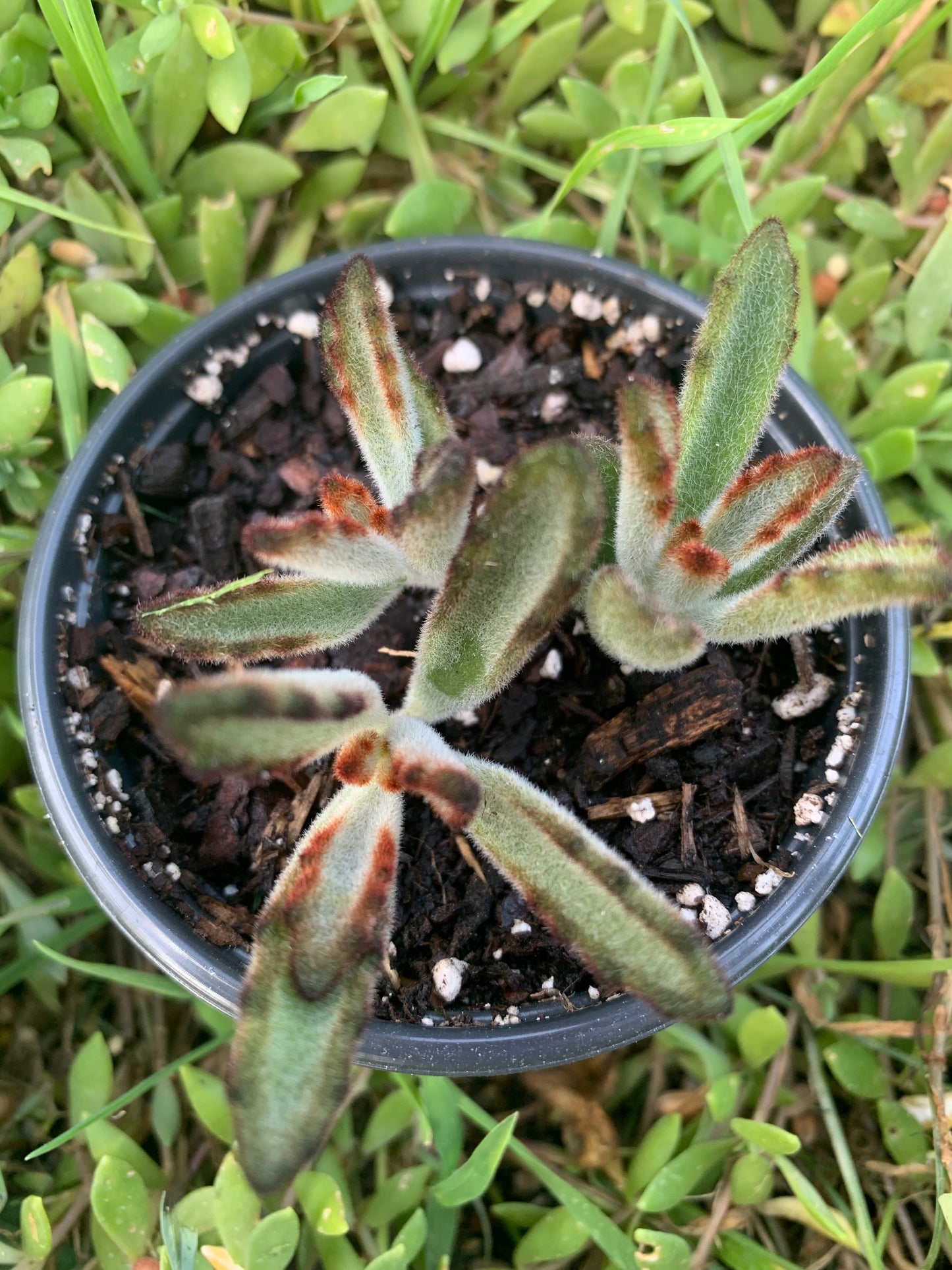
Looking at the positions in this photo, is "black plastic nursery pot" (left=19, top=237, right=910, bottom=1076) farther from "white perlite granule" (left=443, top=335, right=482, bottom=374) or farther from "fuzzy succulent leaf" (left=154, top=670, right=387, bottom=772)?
"fuzzy succulent leaf" (left=154, top=670, right=387, bottom=772)

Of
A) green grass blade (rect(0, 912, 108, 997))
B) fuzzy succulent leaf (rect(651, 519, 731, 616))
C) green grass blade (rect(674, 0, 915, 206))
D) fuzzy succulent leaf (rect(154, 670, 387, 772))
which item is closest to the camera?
fuzzy succulent leaf (rect(154, 670, 387, 772))

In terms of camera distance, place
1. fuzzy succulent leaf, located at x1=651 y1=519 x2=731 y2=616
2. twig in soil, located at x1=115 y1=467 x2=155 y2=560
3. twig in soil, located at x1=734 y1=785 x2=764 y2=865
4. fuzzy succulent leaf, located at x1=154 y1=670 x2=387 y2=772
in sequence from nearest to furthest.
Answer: fuzzy succulent leaf, located at x1=154 y1=670 x2=387 y2=772 → fuzzy succulent leaf, located at x1=651 y1=519 x2=731 y2=616 → twig in soil, located at x1=734 y1=785 x2=764 y2=865 → twig in soil, located at x1=115 y1=467 x2=155 y2=560

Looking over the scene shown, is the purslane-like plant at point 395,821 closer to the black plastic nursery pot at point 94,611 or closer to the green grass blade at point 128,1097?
the black plastic nursery pot at point 94,611

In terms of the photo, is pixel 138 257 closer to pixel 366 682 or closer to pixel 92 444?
pixel 92 444

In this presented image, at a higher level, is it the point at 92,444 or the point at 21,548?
the point at 92,444

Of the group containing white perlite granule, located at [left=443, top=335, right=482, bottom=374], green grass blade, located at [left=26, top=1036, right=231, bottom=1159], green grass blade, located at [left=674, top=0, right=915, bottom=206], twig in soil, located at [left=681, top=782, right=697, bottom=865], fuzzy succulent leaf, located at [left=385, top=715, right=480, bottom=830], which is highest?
green grass blade, located at [left=674, top=0, right=915, bottom=206]

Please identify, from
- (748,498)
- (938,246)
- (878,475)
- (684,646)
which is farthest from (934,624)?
(684,646)

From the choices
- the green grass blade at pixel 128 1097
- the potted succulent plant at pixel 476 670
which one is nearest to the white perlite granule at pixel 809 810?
the potted succulent plant at pixel 476 670

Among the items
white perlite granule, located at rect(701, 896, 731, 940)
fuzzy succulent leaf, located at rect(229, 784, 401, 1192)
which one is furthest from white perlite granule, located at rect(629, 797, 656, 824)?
fuzzy succulent leaf, located at rect(229, 784, 401, 1192)
